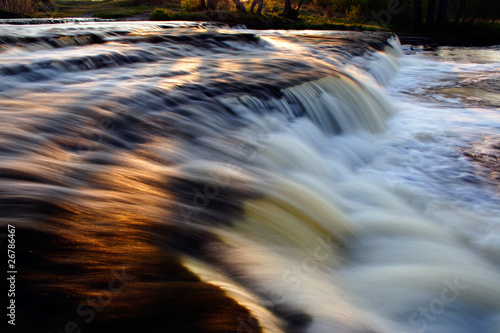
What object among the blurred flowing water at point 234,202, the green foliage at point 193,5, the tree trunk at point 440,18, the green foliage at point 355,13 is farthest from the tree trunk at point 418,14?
the blurred flowing water at point 234,202

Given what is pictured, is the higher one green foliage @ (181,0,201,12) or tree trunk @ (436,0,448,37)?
green foliage @ (181,0,201,12)

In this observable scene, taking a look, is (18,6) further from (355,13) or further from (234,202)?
(234,202)

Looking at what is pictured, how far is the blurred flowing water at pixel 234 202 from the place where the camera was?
6.11 ft

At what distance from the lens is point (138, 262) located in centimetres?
198

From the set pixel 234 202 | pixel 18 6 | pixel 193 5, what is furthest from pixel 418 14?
pixel 234 202

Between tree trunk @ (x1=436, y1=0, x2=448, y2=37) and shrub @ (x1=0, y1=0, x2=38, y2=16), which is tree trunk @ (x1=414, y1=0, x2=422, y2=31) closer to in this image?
tree trunk @ (x1=436, y1=0, x2=448, y2=37)

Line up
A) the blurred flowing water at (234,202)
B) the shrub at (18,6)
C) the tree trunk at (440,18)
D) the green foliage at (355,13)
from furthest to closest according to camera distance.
→ the green foliage at (355,13)
the tree trunk at (440,18)
the shrub at (18,6)
the blurred flowing water at (234,202)

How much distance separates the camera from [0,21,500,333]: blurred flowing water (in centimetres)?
186

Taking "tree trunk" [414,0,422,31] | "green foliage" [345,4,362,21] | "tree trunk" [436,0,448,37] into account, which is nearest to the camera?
"tree trunk" [436,0,448,37]

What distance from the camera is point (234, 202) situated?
10.3 ft

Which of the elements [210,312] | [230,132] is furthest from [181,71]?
[210,312]

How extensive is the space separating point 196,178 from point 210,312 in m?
1.68

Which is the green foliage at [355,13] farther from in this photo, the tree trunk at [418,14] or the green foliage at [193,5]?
the green foliage at [193,5]

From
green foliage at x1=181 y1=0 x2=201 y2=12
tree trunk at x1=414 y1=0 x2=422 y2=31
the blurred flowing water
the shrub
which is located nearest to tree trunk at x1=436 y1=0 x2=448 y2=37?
tree trunk at x1=414 y1=0 x2=422 y2=31
